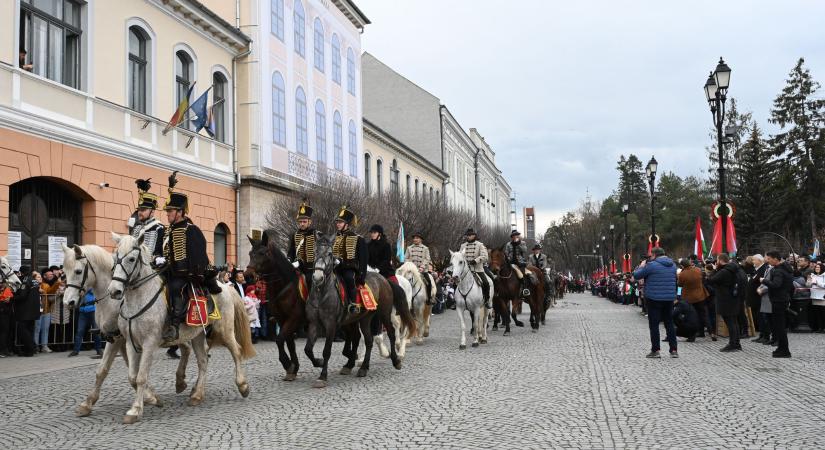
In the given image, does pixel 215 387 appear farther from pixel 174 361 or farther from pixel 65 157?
pixel 65 157

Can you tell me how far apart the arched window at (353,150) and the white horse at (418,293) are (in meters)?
21.1

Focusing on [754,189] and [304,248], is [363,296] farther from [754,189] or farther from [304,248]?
[754,189]

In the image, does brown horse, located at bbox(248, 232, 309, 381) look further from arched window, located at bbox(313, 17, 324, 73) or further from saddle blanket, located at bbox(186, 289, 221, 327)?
arched window, located at bbox(313, 17, 324, 73)

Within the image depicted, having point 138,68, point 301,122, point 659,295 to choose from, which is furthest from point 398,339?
point 301,122

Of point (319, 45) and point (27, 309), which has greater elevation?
point (319, 45)

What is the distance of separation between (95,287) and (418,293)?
896cm

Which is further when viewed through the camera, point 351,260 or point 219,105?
point 219,105

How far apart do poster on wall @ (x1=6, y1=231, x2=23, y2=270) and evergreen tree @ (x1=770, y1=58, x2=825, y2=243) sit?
49897 mm

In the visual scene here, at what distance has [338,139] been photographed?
121ft

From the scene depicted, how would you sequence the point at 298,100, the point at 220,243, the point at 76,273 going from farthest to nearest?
1. the point at 298,100
2. the point at 220,243
3. the point at 76,273

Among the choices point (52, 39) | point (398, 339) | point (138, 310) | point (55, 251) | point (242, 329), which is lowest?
point (398, 339)

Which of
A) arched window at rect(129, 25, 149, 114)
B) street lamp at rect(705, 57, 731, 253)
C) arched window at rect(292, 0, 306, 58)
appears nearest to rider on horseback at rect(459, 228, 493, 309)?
street lamp at rect(705, 57, 731, 253)

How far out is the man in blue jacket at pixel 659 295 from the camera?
1367 centimetres

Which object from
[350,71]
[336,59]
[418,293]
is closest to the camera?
[418,293]
